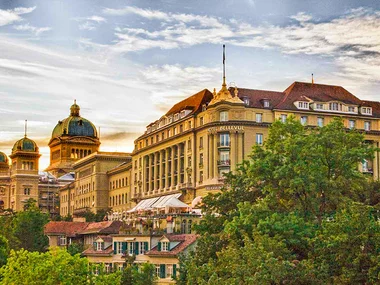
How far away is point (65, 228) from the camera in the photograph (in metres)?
105

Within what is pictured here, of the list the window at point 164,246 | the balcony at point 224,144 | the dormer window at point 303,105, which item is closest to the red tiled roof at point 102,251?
the window at point 164,246

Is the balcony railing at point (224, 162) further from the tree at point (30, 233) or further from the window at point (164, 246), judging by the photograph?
the window at point (164, 246)

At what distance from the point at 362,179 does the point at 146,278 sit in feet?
70.7

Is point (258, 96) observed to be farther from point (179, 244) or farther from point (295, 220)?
point (295, 220)

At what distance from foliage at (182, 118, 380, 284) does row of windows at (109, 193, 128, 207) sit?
107705 mm

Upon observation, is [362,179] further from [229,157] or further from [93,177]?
[93,177]

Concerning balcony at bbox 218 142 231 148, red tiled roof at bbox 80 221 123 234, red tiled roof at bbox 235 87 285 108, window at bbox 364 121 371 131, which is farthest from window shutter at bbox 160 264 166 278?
window at bbox 364 121 371 131

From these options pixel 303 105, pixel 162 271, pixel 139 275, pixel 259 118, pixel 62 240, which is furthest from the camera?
pixel 303 105

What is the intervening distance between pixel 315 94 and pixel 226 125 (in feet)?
62.7

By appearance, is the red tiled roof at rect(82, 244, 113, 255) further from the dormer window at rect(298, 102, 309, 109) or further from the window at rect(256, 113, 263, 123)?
the dormer window at rect(298, 102, 309, 109)

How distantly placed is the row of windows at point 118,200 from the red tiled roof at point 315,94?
5171cm

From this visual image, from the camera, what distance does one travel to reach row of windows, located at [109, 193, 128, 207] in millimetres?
169325

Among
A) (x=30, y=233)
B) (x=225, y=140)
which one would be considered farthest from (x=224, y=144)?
(x=30, y=233)

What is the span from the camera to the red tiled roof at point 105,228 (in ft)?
292
